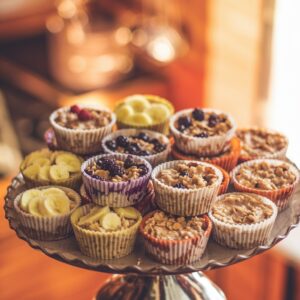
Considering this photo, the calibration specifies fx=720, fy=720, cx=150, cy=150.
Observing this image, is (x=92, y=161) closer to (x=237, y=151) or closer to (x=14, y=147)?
(x=237, y=151)

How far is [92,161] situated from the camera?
172 centimetres

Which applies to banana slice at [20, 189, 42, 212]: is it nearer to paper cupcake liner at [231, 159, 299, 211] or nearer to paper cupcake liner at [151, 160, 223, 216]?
paper cupcake liner at [151, 160, 223, 216]

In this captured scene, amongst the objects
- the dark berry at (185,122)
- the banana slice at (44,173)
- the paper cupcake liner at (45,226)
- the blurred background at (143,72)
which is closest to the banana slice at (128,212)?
the paper cupcake liner at (45,226)

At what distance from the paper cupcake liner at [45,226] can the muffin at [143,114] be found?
0.38 meters

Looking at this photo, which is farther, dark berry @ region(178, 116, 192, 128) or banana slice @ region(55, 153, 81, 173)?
dark berry @ region(178, 116, 192, 128)

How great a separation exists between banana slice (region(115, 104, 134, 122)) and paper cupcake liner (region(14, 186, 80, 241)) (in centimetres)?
39

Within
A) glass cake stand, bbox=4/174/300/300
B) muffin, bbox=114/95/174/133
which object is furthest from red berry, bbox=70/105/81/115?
glass cake stand, bbox=4/174/300/300

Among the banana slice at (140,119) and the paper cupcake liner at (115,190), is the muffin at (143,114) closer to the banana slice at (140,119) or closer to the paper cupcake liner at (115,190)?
the banana slice at (140,119)

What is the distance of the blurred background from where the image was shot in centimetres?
331

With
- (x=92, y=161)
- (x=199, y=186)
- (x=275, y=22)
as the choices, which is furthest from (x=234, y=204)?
(x=275, y=22)

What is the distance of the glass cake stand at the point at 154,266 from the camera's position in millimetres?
1488

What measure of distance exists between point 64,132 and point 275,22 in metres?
2.32

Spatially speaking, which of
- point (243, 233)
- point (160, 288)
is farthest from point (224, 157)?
point (160, 288)

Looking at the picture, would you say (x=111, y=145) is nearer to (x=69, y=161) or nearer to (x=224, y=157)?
(x=69, y=161)
